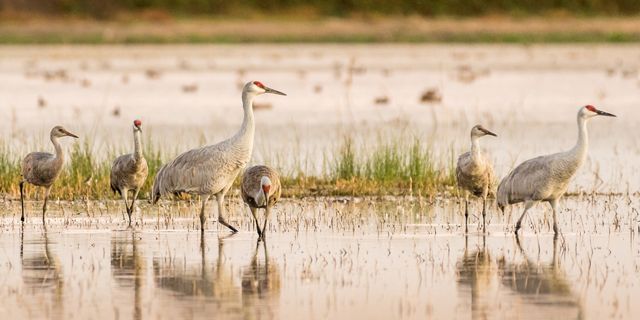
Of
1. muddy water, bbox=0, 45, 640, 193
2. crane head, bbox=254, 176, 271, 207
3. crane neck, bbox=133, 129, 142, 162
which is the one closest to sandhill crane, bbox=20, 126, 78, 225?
crane neck, bbox=133, 129, 142, 162

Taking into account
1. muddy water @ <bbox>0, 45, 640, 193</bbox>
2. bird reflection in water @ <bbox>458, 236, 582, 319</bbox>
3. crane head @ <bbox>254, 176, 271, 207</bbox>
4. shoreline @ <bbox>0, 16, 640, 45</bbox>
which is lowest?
bird reflection in water @ <bbox>458, 236, 582, 319</bbox>

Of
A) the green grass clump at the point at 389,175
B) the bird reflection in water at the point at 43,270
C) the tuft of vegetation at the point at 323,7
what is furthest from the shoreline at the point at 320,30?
the bird reflection in water at the point at 43,270

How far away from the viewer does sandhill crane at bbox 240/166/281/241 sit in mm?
12992

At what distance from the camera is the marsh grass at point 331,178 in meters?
16.3

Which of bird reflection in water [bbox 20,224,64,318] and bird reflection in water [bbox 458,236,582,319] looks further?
bird reflection in water [bbox 20,224,64,318]

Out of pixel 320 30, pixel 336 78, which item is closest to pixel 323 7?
A: pixel 320 30

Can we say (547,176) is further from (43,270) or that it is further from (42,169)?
(42,169)

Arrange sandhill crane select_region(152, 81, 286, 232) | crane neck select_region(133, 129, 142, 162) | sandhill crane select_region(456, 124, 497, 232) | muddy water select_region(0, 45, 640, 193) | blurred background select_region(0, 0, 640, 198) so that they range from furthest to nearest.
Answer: muddy water select_region(0, 45, 640, 193) → blurred background select_region(0, 0, 640, 198) → crane neck select_region(133, 129, 142, 162) → sandhill crane select_region(456, 124, 497, 232) → sandhill crane select_region(152, 81, 286, 232)

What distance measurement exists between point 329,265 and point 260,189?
1.89 m

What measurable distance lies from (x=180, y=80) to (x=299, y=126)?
46.5ft

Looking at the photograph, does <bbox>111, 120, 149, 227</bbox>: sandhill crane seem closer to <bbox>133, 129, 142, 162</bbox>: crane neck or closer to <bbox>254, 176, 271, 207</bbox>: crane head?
<bbox>133, 129, 142, 162</bbox>: crane neck

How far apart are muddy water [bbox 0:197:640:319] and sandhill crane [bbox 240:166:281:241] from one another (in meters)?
0.28

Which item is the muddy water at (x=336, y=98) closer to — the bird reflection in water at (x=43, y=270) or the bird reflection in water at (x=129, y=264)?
the bird reflection in water at (x=129, y=264)

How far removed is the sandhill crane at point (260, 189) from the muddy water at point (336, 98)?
4.27 meters
